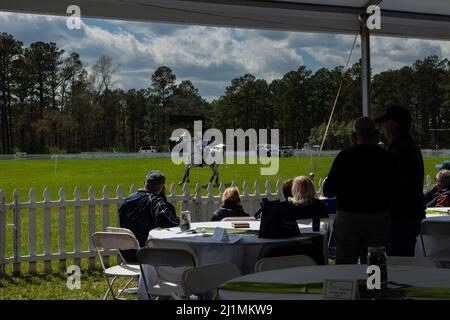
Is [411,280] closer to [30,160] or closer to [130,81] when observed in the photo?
[30,160]

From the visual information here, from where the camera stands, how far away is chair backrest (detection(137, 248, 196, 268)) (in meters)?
3.27

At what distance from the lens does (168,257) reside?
3.31m

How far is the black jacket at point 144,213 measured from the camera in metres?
4.63

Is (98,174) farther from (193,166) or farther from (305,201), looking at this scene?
(305,201)

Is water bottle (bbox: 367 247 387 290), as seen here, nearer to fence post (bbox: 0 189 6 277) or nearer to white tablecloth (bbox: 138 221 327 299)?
white tablecloth (bbox: 138 221 327 299)

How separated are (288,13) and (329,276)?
14.9ft

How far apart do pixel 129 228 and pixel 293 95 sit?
35583mm

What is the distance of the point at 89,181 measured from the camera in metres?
24.2

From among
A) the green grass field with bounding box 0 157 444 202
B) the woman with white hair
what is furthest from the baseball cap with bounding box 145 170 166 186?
the green grass field with bounding box 0 157 444 202

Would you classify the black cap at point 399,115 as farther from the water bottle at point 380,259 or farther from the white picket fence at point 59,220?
the white picket fence at point 59,220

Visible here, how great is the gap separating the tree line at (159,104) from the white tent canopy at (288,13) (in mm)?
23275

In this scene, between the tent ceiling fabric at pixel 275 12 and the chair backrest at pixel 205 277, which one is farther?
the tent ceiling fabric at pixel 275 12

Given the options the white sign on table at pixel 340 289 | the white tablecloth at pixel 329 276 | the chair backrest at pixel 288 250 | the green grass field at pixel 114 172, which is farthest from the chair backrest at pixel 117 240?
the green grass field at pixel 114 172

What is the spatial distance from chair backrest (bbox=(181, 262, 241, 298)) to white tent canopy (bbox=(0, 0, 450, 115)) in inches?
152
